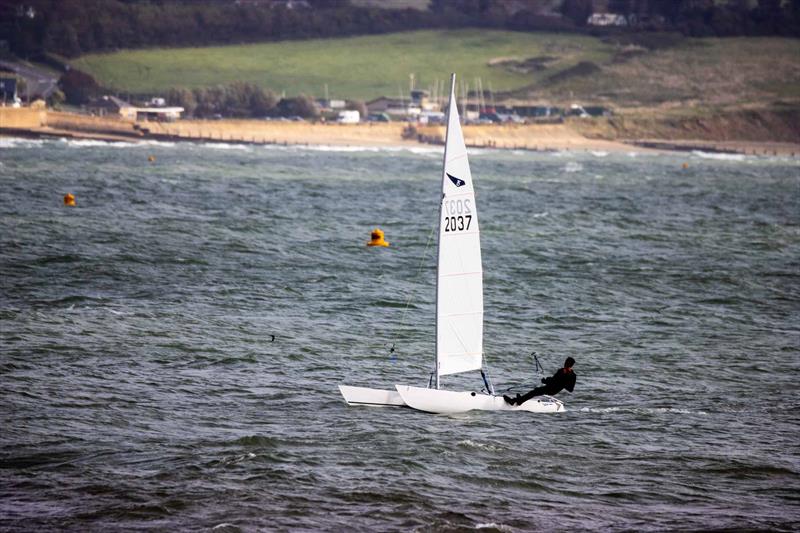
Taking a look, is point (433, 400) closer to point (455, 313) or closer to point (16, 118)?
point (455, 313)

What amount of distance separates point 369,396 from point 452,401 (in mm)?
2090

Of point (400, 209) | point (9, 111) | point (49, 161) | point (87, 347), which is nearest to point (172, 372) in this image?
point (87, 347)

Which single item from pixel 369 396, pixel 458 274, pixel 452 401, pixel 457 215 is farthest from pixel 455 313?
pixel 369 396

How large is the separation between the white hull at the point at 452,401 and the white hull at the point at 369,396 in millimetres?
326

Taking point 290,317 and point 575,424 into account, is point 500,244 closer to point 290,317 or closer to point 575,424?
point 290,317

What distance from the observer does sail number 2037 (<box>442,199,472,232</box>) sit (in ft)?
98.8

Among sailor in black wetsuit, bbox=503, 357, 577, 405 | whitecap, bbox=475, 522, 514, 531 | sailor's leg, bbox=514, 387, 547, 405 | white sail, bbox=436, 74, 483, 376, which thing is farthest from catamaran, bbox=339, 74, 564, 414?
whitecap, bbox=475, 522, 514, 531

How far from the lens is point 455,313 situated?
30.8 metres

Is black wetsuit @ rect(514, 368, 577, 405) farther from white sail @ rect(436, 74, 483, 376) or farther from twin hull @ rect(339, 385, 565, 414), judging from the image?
white sail @ rect(436, 74, 483, 376)

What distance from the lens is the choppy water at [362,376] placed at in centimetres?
2478

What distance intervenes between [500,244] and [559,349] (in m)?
30.3

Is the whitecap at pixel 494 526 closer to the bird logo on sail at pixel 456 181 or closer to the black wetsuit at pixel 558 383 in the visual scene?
the black wetsuit at pixel 558 383

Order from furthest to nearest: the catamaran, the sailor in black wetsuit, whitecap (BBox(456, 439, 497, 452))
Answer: the sailor in black wetsuit, the catamaran, whitecap (BBox(456, 439, 497, 452))

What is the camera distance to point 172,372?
114 feet
